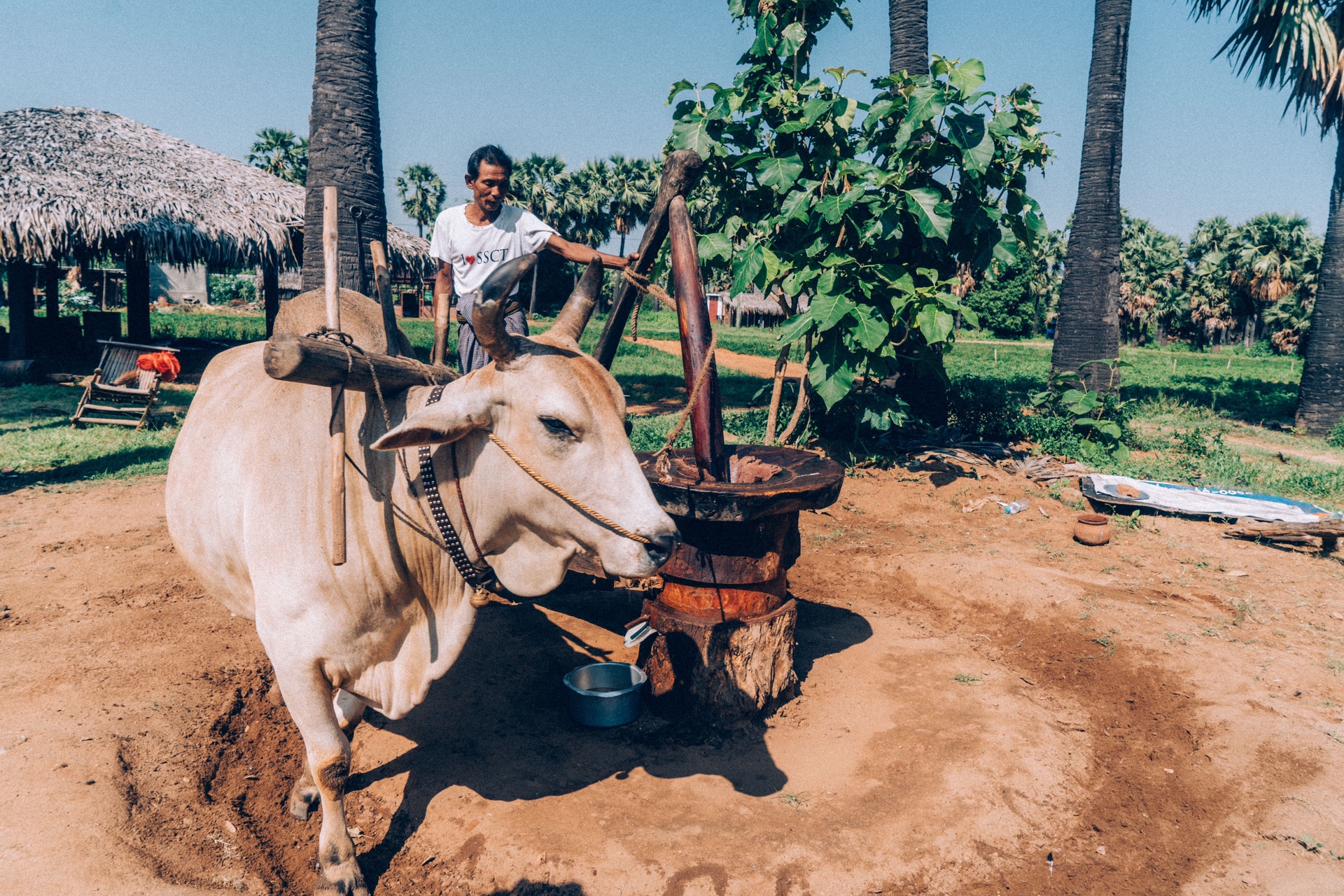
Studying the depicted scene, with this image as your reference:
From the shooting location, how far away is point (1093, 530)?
615 centimetres

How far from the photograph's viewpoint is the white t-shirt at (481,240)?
12.5 ft

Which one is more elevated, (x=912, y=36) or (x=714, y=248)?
(x=912, y=36)

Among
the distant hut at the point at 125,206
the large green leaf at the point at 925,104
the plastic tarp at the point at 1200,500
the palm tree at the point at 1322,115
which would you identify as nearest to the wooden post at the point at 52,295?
the distant hut at the point at 125,206

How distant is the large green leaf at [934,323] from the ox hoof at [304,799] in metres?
5.35

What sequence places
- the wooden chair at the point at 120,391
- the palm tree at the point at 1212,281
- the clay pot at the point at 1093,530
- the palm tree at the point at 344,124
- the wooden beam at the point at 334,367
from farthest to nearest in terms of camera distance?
1. the palm tree at the point at 1212,281
2. the wooden chair at the point at 120,391
3. the palm tree at the point at 344,124
4. the clay pot at the point at 1093,530
5. the wooden beam at the point at 334,367

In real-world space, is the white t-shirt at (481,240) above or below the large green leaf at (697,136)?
below

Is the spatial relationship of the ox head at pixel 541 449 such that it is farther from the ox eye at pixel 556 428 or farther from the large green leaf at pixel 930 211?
the large green leaf at pixel 930 211

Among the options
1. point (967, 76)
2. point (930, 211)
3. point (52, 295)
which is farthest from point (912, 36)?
point (52, 295)

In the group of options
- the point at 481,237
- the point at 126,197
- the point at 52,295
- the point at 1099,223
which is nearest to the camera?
the point at 481,237

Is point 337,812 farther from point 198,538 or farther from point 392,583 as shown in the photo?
point 198,538

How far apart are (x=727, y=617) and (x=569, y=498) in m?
1.64

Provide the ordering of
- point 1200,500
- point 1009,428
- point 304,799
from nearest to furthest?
point 304,799 → point 1200,500 → point 1009,428

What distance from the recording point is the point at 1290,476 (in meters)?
8.41

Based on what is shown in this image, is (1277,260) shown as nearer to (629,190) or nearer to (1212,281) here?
(1212,281)
